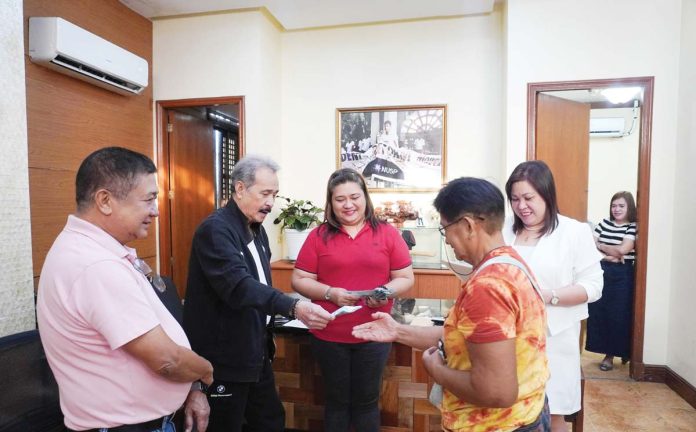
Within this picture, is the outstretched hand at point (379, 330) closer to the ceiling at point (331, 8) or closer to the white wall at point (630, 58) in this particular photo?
the white wall at point (630, 58)

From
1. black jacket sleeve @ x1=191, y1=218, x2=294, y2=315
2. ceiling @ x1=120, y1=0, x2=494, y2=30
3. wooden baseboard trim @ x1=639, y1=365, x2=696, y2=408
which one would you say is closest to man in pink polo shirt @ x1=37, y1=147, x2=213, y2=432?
black jacket sleeve @ x1=191, y1=218, x2=294, y2=315

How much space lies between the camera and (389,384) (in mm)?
2068

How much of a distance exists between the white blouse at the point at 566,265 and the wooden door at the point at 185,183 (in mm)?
3264

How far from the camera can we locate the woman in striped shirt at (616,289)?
327cm

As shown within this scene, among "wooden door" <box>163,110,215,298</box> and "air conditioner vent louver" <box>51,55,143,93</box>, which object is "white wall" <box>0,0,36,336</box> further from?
"wooden door" <box>163,110,215,298</box>

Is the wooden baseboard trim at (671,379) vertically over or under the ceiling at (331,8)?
under

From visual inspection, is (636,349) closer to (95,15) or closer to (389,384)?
(389,384)

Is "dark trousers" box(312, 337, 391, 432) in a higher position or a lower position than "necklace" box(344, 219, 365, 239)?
lower

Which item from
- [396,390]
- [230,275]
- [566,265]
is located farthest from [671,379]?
[230,275]

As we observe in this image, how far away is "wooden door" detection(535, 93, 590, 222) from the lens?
129 inches

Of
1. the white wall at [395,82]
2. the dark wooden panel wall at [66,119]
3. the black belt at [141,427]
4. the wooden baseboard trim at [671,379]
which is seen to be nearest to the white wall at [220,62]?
the dark wooden panel wall at [66,119]

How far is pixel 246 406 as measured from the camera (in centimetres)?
182

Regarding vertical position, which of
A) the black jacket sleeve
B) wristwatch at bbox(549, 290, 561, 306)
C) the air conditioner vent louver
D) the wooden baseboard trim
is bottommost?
the wooden baseboard trim

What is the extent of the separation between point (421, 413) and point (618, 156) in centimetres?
403
